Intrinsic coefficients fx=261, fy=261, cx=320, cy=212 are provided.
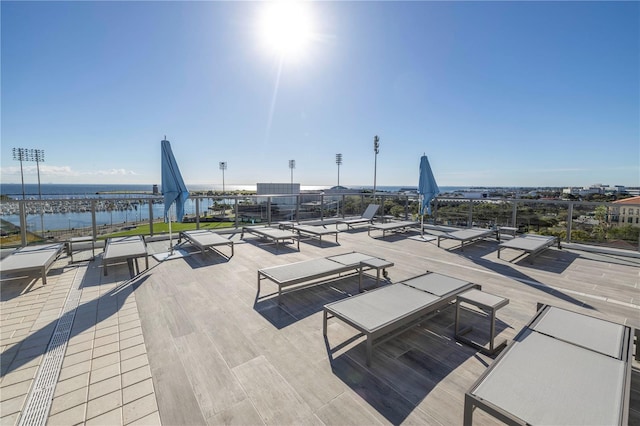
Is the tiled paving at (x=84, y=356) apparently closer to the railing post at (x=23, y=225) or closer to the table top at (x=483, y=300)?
the railing post at (x=23, y=225)

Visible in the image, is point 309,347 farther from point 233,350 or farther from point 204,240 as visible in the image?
point 204,240

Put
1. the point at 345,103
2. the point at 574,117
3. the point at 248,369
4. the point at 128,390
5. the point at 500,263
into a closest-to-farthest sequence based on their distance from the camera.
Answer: the point at 128,390
the point at 248,369
the point at 500,263
the point at 345,103
the point at 574,117

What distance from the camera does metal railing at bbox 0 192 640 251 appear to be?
568 centimetres

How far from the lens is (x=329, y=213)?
10438 mm

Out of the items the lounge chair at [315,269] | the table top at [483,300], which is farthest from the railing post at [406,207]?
the table top at [483,300]

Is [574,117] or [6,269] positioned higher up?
[574,117]

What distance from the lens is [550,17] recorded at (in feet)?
23.3

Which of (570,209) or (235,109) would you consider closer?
(570,209)

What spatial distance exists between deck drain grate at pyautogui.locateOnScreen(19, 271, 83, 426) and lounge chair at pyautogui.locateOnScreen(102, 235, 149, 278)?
1.31m

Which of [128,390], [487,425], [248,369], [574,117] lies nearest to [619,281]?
[487,425]

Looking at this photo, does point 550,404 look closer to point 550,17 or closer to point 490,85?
point 550,17

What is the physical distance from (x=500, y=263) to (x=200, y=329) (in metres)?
5.48

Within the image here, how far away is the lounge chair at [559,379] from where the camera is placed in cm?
128

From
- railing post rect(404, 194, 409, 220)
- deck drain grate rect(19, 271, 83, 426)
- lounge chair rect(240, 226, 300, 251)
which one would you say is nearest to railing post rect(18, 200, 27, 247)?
deck drain grate rect(19, 271, 83, 426)
